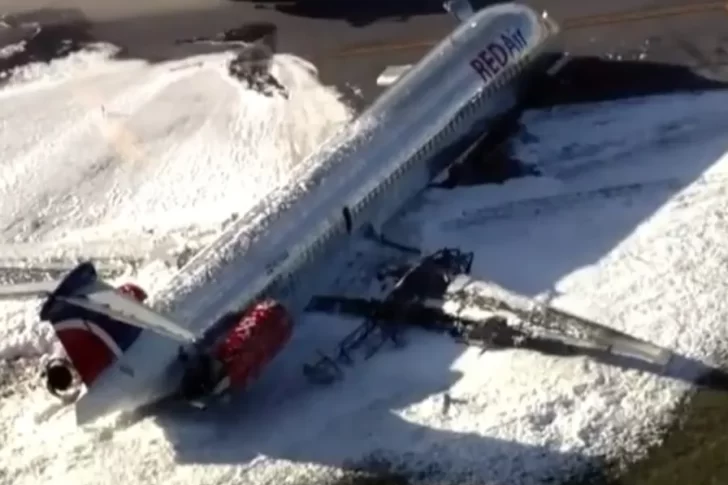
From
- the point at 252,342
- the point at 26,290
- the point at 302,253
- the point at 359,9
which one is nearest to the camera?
the point at 252,342

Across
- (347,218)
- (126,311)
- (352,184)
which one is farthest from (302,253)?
(126,311)

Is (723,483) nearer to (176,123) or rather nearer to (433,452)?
(433,452)

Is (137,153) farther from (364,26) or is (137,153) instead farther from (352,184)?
(352,184)

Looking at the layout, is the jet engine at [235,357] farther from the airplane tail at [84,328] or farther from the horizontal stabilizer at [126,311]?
the airplane tail at [84,328]

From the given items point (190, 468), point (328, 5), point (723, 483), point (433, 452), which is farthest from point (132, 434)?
point (328, 5)

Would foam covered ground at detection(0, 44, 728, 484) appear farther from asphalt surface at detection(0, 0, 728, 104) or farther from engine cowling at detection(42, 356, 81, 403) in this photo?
asphalt surface at detection(0, 0, 728, 104)
